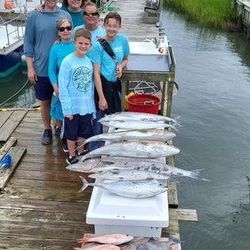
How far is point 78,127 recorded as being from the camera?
454cm

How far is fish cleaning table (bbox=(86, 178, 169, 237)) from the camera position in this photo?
329 centimetres

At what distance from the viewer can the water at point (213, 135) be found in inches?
230

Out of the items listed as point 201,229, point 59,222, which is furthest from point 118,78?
point 201,229

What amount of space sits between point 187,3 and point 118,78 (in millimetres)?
18492

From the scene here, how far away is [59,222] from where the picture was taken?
12.8ft

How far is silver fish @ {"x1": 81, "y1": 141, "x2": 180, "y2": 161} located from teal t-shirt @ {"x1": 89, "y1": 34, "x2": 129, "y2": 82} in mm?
910

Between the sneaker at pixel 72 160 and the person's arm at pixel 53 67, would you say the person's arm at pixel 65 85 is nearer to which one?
the person's arm at pixel 53 67

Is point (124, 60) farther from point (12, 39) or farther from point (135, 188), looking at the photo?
point (12, 39)

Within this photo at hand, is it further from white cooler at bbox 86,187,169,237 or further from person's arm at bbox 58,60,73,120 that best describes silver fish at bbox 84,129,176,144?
white cooler at bbox 86,187,169,237

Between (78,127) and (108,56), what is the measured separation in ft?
2.78

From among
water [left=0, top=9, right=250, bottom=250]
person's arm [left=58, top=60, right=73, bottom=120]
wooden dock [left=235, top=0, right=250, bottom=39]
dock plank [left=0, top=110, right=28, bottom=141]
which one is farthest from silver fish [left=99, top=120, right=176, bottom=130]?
wooden dock [left=235, top=0, right=250, bottom=39]

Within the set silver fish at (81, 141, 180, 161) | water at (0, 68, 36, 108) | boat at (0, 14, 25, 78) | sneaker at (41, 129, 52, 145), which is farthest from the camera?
boat at (0, 14, 25, 78)

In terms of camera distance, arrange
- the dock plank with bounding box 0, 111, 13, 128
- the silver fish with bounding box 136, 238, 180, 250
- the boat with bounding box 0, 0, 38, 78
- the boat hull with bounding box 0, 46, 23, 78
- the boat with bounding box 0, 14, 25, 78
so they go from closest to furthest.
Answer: the silver fish with bounding box 136, 238, 180, 250 < the dock plank with bounding box 0, 111, 13, 128 < the boat with bounding box 0, 14, 25, 78 < the boat with bounding box 0, 0, 38, 78 < the boat hull with bounding box 0, 46, 23, 78

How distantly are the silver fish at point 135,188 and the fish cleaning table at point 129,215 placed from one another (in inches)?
1.6
